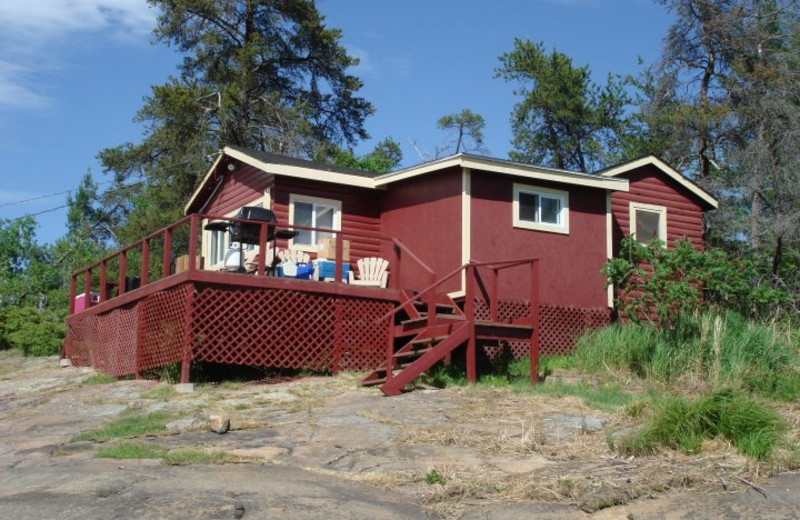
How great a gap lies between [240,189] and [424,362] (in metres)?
8.21

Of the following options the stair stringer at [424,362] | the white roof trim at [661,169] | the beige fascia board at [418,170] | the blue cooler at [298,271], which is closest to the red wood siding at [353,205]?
the beige fascia board at [418,170]

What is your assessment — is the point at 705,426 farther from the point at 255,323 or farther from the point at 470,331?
the point at 255,323

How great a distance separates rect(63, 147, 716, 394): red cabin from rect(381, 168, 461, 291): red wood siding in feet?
0.11

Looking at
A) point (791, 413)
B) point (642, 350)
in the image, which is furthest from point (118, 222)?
point (791, 413)

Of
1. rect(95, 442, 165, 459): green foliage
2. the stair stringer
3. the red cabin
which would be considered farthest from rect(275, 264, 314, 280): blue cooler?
rect(95, 442, 165, 459): green foliage

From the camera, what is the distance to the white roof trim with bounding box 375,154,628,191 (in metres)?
17.4

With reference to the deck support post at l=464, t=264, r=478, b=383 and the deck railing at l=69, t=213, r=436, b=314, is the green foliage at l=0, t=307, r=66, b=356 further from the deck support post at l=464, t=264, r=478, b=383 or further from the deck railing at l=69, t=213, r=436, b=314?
the deck support post at l=464, t=264, r=478, b=383

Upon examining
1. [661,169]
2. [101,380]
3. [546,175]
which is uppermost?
[661,169]

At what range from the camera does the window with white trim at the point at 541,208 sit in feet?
59.5

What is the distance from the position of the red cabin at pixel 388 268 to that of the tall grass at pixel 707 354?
1.45 m

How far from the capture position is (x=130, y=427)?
11586mm

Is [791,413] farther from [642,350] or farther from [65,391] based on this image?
[65,391]

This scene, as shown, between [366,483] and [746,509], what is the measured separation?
328 cm

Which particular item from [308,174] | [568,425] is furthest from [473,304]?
[308,174]
